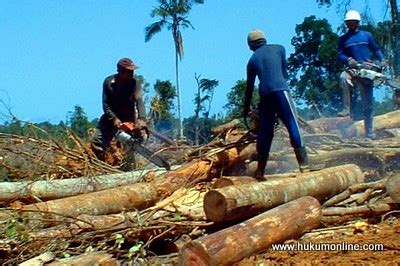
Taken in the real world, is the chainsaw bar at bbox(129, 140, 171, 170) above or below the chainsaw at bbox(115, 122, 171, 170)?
below

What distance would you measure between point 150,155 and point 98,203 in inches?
75.0

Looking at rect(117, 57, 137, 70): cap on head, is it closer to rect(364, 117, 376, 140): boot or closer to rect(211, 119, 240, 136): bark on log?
rect(211, 119, 240, 136): bark on log

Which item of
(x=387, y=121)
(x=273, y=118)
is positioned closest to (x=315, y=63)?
(x=387, y=121)

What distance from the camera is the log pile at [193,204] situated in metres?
6.11

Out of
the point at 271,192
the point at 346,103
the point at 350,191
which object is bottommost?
the point at 350,191

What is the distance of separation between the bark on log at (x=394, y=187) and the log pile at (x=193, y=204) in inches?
0.4

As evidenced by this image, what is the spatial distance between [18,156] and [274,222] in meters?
4.20

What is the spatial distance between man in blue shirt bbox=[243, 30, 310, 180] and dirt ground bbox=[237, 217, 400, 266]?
1.53 meters

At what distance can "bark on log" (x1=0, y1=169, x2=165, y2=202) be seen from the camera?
789 centimetres

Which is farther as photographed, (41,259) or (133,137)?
(133,137)

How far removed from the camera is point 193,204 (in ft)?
23.8

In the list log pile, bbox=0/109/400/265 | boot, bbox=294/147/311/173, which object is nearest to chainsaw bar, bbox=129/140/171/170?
log pile, bbox=0/109/400/265

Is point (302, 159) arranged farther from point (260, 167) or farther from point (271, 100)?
point (271, 100)

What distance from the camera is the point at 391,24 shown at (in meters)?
21.5
